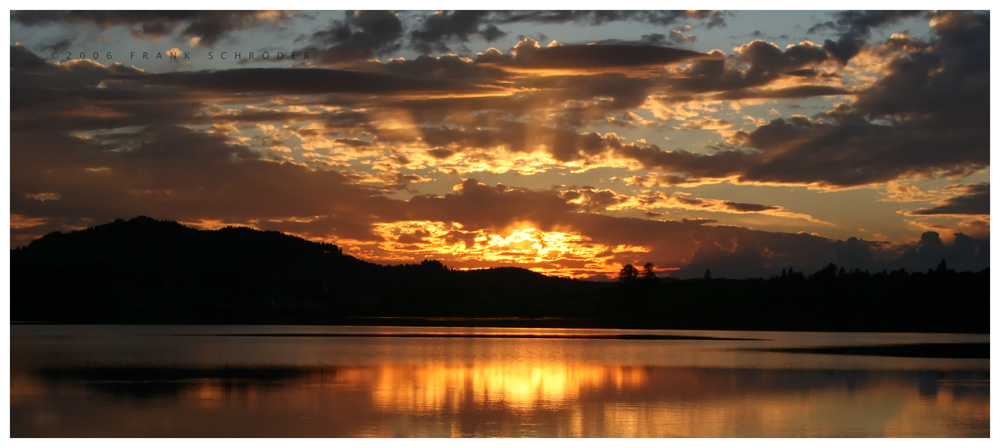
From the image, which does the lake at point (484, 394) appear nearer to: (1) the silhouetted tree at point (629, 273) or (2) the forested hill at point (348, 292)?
(2) the forested hill at point (348, 292)

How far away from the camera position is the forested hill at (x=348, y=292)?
12338 centimetres

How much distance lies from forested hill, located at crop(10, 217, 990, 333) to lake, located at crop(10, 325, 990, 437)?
6589cm

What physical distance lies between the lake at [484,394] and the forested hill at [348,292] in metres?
65.9

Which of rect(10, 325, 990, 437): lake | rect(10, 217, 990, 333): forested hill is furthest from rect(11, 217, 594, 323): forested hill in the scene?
rect(10, 325, 990, 437): lake

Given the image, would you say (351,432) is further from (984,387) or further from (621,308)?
(621,308)

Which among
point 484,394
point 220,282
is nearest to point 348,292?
point 220,282

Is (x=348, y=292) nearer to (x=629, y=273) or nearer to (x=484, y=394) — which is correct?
(x=629, y=273)

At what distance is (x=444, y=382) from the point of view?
36094 mm

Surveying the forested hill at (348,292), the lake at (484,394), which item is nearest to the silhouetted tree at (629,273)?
the forested hill at (348,292)

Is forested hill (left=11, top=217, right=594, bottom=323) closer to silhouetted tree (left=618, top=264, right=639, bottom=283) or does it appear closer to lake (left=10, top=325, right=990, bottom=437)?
silhouetted tree (left=618, top=264, right=639, bottom=283)

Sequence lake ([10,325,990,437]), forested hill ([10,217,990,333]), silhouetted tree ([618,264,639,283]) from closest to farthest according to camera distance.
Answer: lake ([10,325,990,437]) < forested hill ([10,217,990,333]) < silhouetted tree ([618,264,639,283])

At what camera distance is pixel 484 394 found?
3262cm

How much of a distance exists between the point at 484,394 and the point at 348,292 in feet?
437

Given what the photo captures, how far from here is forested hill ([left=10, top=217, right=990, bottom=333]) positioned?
123375 millimetres
